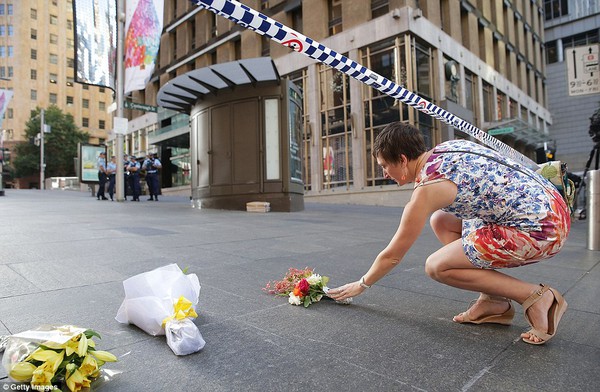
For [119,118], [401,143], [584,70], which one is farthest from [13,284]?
[119,118]

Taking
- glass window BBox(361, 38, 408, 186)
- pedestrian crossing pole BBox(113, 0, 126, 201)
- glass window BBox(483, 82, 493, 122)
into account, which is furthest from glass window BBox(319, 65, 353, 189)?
glass window BBox(483, 82, 493, 122)

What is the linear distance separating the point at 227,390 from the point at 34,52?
77.2m

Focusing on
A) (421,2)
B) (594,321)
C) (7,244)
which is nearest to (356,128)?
(421,2)

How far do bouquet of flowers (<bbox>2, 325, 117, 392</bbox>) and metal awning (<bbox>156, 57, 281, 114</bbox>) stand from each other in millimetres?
9793

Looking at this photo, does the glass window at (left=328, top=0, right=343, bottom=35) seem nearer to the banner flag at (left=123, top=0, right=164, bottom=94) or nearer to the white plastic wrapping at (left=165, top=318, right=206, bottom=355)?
the banner flag at (left=123, top=0, right=164, bottom=94)

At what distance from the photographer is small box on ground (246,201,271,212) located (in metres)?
11.2

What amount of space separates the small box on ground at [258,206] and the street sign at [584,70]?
7.35m

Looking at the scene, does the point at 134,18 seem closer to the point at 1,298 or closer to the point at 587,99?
the point at 1,298

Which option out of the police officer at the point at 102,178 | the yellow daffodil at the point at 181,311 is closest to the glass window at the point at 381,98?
the police officer at the point at 102,178

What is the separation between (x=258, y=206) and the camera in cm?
1120

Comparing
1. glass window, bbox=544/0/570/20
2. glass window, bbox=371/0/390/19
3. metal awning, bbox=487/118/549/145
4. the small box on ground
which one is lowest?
the small box on ground

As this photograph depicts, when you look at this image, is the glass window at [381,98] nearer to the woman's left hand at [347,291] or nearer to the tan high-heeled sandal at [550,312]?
the woman's left hand at [347,291]

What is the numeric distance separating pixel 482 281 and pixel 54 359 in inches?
78.9

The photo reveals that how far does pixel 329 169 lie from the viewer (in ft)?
68.8
